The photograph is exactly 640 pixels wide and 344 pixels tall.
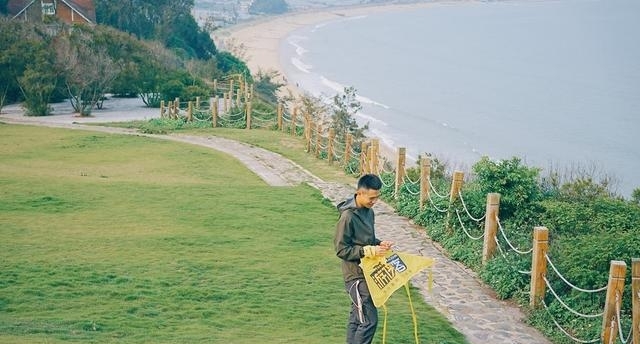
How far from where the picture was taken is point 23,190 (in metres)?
16.5

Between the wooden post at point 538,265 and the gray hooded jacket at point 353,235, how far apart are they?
3672 millimetres

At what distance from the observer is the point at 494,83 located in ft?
201

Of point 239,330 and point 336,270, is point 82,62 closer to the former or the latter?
point 336,270

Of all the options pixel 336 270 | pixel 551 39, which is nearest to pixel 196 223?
pixel 336 270

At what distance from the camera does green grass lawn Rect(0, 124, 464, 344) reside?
8727 mm

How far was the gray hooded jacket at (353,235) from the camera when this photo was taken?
6965 mm

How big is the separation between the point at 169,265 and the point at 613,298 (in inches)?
232

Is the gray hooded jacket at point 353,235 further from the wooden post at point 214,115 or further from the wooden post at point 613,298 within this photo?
the wooden post at point 214,115

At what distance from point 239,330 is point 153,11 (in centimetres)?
5449

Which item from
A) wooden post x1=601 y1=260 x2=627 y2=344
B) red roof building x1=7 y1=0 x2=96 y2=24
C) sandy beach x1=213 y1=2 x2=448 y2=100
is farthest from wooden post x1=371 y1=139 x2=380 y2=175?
red roof building x1=7 y1=0 x2=96 y2=24

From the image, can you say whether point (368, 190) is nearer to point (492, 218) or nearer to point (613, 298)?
point (613, 298)

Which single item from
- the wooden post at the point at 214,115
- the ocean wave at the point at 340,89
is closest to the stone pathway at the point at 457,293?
the wooden post at the point at 214,115

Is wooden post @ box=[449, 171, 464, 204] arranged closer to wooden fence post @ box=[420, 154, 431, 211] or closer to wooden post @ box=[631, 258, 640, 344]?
wooden fence post @ box=[420, 154, 431, 211]

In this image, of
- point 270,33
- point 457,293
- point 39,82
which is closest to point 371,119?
point 39,82
